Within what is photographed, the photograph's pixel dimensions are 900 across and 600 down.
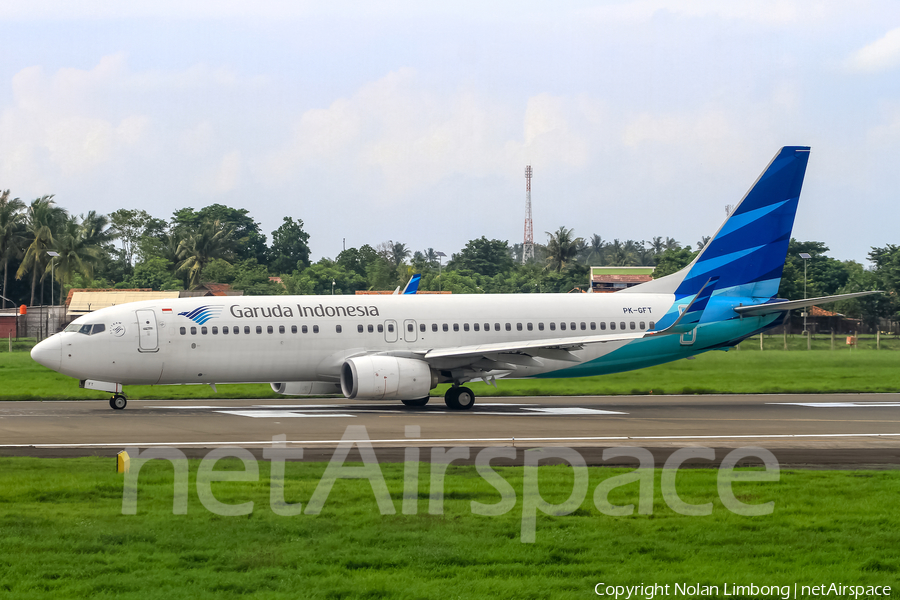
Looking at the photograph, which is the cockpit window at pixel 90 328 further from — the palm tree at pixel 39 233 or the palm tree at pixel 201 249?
the palm tree at pixel 201 249

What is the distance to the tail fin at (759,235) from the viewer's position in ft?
115

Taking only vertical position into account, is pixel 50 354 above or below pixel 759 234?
below

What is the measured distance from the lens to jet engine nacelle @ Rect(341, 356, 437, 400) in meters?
30.2

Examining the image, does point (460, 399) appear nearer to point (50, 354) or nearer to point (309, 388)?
point (309, 388)

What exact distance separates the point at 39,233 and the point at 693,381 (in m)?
82.8

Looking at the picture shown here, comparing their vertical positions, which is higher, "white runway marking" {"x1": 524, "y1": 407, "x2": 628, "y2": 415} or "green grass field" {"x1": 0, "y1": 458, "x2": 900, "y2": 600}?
"green grass field" {"x1": 0, "y1": 458, "x2": 900, "y2": 600}

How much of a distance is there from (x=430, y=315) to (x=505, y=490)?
18742 mm

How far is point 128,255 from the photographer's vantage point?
149 metres

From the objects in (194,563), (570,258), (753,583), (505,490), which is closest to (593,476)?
(505,490)

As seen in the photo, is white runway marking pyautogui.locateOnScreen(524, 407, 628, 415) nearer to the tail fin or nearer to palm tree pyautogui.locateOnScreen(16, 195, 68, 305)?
the tail fin

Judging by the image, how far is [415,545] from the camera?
1144 cm

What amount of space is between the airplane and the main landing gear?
4 centimetres

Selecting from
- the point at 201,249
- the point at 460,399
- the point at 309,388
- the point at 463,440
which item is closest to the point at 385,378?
the point at 460,399

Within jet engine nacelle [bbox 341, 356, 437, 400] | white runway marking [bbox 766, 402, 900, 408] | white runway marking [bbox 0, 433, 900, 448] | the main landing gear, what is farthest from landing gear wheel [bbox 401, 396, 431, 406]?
white runway marking [bbox 766, 402, 900, 408]
